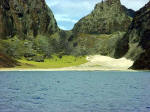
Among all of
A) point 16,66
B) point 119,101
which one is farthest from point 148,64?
point 119,101

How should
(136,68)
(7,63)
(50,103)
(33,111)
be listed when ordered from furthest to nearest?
(136,68) → (7,63) → (50,103) → (33,111)

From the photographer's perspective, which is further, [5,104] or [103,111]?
[5,104]

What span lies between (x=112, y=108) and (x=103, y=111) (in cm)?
221

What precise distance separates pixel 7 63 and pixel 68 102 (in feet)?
397

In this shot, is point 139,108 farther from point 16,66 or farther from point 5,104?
point 16,66

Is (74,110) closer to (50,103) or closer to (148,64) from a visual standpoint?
(50,103)

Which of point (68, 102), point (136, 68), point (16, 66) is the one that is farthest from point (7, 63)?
point (68, 102)

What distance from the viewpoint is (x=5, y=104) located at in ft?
110

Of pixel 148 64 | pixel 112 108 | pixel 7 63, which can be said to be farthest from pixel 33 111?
pixel 148 64

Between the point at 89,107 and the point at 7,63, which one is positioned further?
the point at 7,63

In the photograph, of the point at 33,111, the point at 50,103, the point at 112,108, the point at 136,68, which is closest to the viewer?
the point at 33,111

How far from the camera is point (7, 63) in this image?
152 m

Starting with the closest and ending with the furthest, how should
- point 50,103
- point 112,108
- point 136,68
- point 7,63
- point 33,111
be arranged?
point 33,111
point 112,108
point 50,103
point 7,63
point 136,68

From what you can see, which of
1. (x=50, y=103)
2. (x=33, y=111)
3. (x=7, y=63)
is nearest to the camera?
(x=33, y=111)
